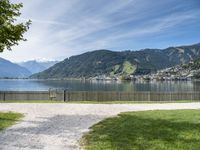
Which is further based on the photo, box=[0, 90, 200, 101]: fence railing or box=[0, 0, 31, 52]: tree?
box=[0, 90, 200, 101]: fence railing

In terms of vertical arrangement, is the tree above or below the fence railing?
above

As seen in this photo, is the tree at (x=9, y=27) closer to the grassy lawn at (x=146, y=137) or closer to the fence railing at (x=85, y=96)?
the grassy lawn at (x=146, y=137)

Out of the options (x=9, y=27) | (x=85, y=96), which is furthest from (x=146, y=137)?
(x=85, y=96)

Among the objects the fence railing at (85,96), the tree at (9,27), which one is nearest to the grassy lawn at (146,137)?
the tree at (9,27)

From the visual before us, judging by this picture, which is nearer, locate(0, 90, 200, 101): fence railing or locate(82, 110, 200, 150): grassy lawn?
locate(82, 110, 200, 150): grassy lawn

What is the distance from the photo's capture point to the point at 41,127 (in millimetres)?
18125

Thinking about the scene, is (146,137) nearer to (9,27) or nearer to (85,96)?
(9,27)

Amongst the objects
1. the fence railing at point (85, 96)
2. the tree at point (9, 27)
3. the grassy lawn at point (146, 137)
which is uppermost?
the tree at point (9, 27)

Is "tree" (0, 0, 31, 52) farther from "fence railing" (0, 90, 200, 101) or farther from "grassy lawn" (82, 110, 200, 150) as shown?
"fence railing" (0, 90, 200, 101)

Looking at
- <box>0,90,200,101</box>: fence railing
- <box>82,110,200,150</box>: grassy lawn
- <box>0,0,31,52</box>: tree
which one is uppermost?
<box>0,0,31,52</box>: tree

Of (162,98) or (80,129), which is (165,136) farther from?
(162,98)

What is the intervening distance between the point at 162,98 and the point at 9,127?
26.4 m

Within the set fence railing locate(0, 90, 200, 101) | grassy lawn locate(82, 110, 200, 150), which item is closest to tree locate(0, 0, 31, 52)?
grassy lawn locate(82, 110, 200, 150)

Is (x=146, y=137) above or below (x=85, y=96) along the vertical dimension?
below
